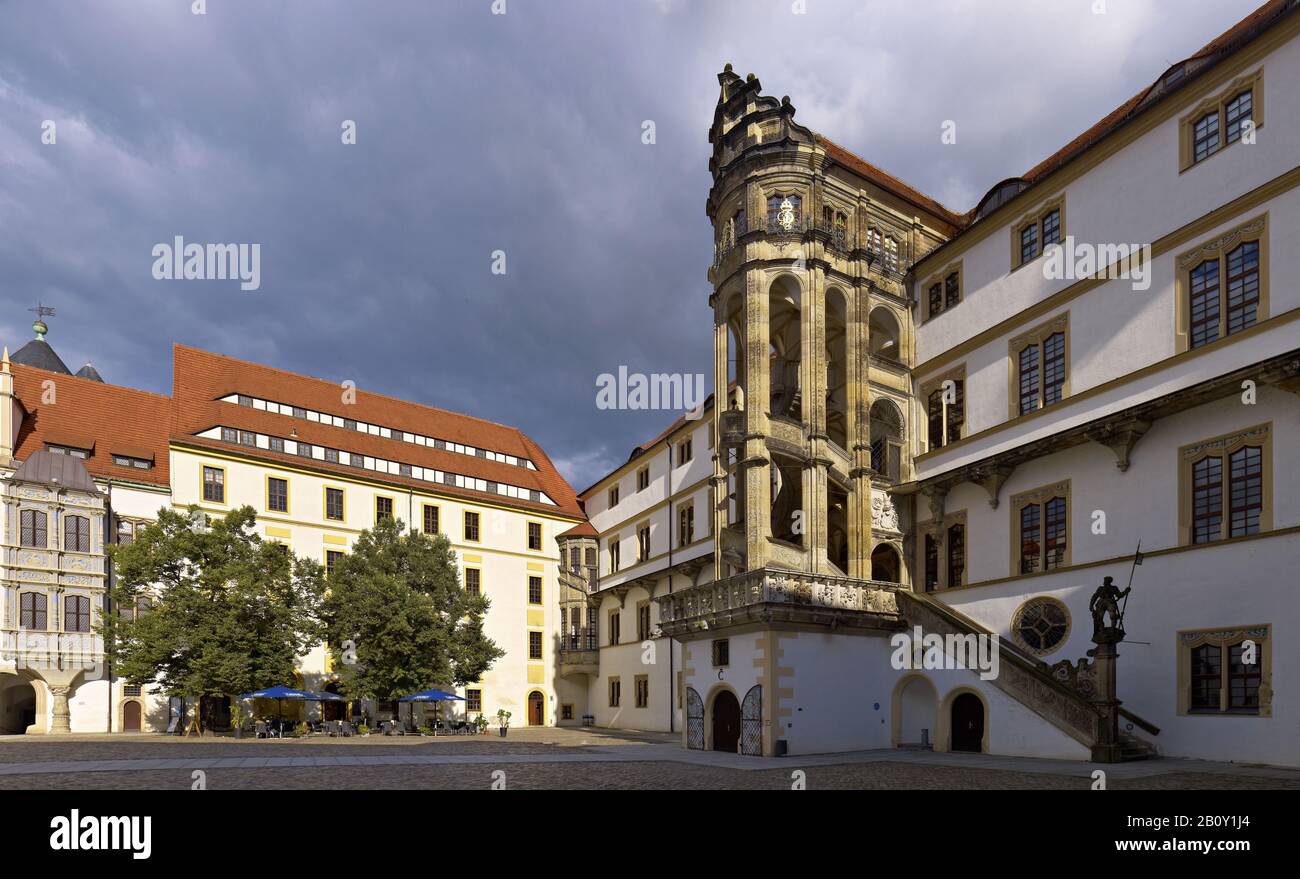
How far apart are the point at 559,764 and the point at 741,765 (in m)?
4.64

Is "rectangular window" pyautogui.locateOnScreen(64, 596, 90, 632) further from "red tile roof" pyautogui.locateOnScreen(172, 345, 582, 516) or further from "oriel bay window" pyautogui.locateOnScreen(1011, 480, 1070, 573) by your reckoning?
"oriel bay window" pyautogui.locateOnScreen(1011, 480, 1070, 573)

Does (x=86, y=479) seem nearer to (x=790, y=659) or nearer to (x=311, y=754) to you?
(x=311, y=754)

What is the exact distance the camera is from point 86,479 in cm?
4194

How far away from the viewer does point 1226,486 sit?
22.0 meters

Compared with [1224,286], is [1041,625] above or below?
below

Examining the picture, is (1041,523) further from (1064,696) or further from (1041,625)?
(1064,696)

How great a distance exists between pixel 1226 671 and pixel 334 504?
4230cm

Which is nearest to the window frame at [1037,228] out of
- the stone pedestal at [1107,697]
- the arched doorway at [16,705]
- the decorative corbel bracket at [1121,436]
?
the decorative corbel bracket at [1121,436]

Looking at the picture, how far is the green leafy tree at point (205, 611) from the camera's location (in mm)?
35125

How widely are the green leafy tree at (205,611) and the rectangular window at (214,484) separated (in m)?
7.90

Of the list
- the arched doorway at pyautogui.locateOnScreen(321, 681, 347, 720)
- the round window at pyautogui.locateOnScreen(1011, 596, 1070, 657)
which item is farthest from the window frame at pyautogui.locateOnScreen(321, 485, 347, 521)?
the round window at pyautogui.locateOnScreen(1011, 596, 1070, 657)

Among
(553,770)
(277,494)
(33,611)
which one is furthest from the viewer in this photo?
(277,494)

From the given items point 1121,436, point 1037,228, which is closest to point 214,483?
point 1037,228

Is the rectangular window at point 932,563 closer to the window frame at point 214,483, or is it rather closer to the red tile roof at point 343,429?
the red tile roof at point 343,429
